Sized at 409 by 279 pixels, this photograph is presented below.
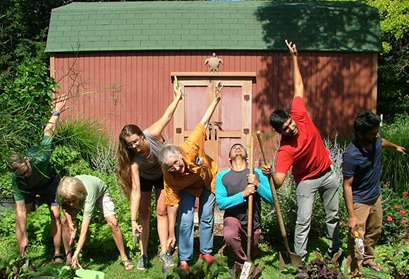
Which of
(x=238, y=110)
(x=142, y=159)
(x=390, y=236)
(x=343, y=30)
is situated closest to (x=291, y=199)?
(x=390, y=236)

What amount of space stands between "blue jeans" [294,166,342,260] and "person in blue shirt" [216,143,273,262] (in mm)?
373

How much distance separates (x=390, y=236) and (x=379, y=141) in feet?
5.44

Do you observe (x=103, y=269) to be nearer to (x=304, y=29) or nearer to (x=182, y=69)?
(x=182, y=69)

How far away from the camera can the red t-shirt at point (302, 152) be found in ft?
16.1

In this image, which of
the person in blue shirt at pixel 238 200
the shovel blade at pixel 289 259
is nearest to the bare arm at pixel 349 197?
the shovel blade at pixel 289 259

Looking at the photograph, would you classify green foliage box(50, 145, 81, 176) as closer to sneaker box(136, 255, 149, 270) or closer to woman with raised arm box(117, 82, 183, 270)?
woman with raised arm box(117, 82, 183, 270)

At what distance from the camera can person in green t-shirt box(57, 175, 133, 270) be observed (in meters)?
4.89

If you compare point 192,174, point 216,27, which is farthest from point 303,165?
point 216,27

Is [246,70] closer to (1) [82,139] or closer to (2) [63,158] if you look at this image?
(1) [82,139]

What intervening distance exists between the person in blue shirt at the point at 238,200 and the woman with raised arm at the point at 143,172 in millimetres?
673

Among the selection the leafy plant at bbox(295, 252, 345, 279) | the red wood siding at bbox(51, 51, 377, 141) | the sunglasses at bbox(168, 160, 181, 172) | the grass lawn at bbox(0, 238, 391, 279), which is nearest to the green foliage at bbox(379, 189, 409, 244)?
the grass lawn at bbox(0, 238, 391, 279)

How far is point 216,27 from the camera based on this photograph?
1224cm

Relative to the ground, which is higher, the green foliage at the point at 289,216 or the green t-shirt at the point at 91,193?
the green t-shirt at the point at 91,193

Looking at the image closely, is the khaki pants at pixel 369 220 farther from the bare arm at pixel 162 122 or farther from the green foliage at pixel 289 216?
the bare arm at pixel 162 122
